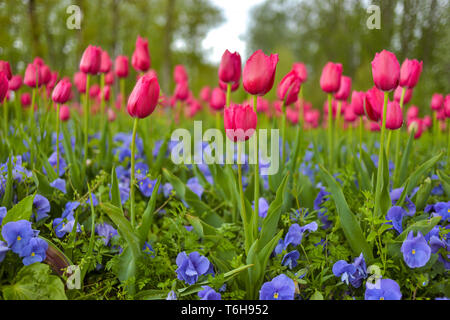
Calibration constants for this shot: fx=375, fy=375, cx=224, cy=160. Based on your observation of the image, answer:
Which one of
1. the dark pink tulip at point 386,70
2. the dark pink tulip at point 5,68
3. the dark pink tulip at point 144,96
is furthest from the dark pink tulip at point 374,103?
the dark pink tulip at point 5,68

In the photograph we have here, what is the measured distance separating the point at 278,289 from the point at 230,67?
827 mm

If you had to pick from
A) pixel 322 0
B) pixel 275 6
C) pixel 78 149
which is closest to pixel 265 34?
pixel 275 6

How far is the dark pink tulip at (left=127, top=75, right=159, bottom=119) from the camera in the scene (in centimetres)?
114

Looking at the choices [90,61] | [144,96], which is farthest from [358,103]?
[90,61]

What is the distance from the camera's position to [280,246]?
Answer: 1323 millimetres

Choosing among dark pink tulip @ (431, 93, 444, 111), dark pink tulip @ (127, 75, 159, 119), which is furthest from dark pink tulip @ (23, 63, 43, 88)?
dark pink tulip @ (431, 93, 444, 111)

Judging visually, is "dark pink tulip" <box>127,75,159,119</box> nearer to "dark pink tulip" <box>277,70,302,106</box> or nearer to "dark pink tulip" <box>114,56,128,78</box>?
"dark pink tulip" <box>277,70,302,106</box>

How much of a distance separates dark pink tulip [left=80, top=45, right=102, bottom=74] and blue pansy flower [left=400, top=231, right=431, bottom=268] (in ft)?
4.57

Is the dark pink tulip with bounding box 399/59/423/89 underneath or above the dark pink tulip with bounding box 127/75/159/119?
above

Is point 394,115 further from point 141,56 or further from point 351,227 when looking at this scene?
point 141,56

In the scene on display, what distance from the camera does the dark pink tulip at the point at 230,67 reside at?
1.45 meters

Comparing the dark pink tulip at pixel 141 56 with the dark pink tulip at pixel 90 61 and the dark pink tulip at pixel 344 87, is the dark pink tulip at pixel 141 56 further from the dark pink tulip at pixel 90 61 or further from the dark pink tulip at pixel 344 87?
the dark pink tulip at pixel 344 87

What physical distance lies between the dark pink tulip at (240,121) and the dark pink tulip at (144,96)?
0.86 feet

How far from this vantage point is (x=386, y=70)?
1.20 metres
